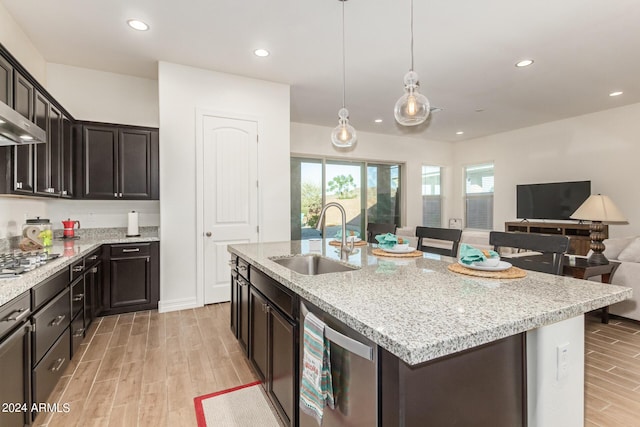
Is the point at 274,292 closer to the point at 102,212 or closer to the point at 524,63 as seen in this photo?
the point at 102,212

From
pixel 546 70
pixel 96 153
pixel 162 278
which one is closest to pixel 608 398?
pixel 546 70

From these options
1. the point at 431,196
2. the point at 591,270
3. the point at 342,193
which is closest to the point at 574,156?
the point at 431,196

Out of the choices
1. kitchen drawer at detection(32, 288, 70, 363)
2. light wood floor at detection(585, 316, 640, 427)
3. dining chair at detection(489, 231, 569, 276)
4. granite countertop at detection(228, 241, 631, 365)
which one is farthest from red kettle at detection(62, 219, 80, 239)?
light wood floor at detection(585, 316, 640, 427)

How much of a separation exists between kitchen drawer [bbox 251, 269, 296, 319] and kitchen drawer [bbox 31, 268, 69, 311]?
112 centimetres

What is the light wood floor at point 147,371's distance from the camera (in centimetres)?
187

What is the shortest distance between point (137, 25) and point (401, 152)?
574 centimetres

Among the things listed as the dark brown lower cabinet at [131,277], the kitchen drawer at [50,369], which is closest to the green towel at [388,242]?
the kitchen drawer at [50,369]

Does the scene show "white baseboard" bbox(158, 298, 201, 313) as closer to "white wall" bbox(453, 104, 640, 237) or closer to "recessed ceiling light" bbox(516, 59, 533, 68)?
"recessed ceiling light" bbox(516, 59, 533, 68)

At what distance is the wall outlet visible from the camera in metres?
1.22

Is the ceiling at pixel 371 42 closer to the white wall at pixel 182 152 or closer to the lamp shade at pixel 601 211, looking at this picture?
the white wall at pixel 182 152

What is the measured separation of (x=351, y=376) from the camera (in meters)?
1.11

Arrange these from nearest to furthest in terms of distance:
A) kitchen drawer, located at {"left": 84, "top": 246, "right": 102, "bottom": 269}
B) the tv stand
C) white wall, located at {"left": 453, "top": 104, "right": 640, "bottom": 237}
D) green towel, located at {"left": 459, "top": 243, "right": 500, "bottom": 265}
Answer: green towel, located at {"left": 459, "top": 243, "right": 500, "bottom": 265} < kitchen drawer, located at {"left": 84, "top": 246, "right": 102, "bottom": 269} < white wall, located at {"left": 453, "top": 104, "right": 640, "bottom": 237} < the tv stand

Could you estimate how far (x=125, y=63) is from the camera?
3.71 m

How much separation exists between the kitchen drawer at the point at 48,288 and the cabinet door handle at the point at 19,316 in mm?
82
